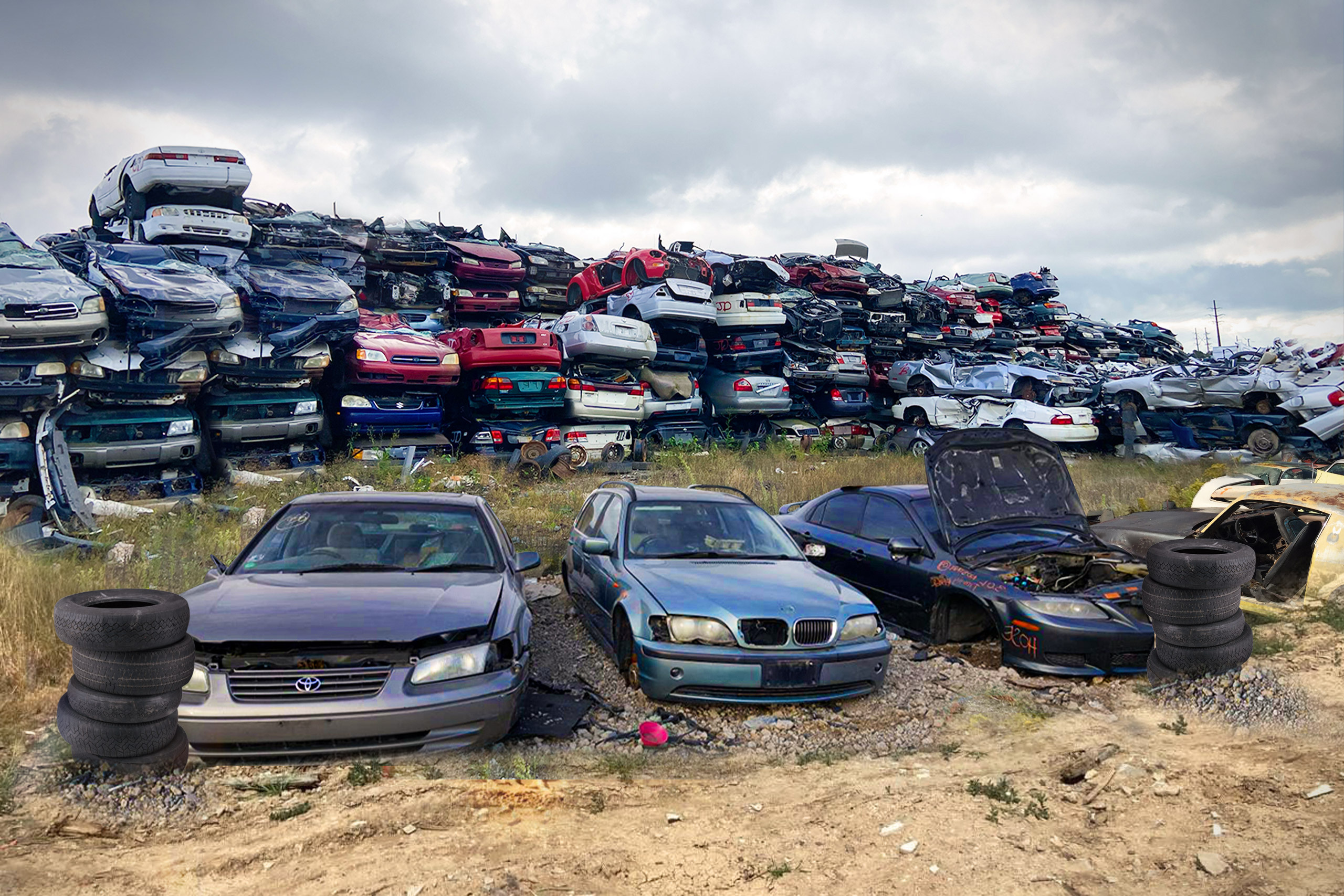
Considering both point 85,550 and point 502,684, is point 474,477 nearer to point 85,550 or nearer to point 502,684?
point 85,550

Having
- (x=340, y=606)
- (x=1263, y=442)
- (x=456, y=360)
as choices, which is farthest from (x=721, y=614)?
(x=1263, y=442)

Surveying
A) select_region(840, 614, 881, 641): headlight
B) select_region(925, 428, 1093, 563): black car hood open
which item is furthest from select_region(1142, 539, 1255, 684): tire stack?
select_region(840, 614, 881, 641): headlight

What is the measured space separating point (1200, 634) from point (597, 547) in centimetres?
388

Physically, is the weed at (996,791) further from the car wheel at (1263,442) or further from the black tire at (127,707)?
the car wheel at (1263,442)

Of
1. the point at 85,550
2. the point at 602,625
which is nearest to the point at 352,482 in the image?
the point at 85,550

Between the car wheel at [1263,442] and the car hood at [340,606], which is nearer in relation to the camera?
the car hood at [340,606]

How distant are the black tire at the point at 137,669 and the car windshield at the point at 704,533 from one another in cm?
303

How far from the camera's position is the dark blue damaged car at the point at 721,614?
5.16 m

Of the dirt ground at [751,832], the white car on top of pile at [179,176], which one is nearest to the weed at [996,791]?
the dirt ground at [751,832]

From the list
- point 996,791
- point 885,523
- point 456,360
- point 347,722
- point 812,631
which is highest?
point 456,360

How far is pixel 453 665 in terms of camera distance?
423cm

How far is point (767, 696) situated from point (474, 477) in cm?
1061

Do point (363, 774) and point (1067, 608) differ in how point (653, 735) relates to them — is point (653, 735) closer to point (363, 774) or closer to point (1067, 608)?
point (363, 774)

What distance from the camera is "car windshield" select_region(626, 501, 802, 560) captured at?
6.40 m
